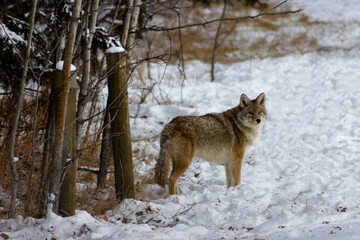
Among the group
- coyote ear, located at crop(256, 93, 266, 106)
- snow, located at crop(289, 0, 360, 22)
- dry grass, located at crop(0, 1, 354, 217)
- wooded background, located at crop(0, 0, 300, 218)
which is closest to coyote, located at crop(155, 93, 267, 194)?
coyote ear, located at crop(256, 93, 266, 106)

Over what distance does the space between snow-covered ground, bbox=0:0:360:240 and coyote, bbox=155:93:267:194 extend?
0.35 metres

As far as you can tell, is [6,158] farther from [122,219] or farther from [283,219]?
[283,219]

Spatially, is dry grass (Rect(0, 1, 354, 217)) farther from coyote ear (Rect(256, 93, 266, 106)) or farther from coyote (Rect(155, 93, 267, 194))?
coyote ear (Rect(256, 93, 266, 106))

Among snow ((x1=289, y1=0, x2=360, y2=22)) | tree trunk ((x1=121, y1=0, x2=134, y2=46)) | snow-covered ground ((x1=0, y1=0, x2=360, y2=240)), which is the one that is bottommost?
snow-covered ground ((x1=0, y1=0, x2=360, y2=240))

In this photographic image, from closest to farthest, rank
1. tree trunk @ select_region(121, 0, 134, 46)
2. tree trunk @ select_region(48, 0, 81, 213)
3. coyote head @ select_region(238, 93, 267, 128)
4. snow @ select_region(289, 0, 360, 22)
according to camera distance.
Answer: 1. tree trunk @ select_region(48, 0, 81, 213)
2. tree trunk @ select_region(121, 0, 134, 46)
3. coyote head @ select_region(238, 93, 267, 128)
4. snow @ select_region(289, 0, 360, 22)

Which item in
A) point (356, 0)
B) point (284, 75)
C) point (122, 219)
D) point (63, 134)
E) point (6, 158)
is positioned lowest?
point (122, 219)

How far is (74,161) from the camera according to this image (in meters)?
4.45

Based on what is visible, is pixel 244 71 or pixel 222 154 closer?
pixel 222 154

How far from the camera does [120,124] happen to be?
5.05 meters

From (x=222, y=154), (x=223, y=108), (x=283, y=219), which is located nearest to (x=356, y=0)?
(x=223, y=108)

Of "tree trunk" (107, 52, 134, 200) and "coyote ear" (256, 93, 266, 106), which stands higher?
"coyote ear" (256, 93, 266, 106)

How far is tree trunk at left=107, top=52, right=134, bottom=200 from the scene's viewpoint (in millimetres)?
4969

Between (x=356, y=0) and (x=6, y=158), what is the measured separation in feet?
79.3

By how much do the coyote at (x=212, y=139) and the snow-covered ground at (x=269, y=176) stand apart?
0.35m
